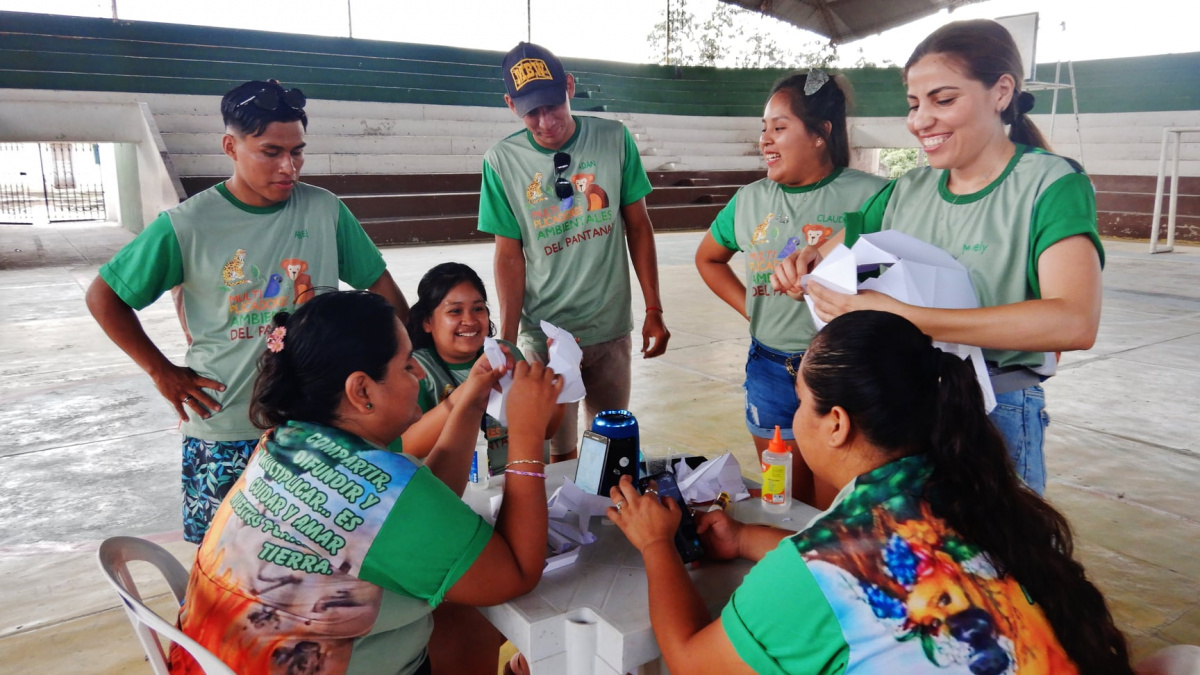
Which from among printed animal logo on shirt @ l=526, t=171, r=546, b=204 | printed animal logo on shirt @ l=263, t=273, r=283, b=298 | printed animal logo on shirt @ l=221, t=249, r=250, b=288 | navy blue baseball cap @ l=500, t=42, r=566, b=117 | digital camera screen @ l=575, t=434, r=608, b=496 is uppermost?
navy blue baseball cap @ l=500, t=42, r=566, b=117

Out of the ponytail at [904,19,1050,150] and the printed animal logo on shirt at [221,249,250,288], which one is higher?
the ponytail at [904,19,1050,150]

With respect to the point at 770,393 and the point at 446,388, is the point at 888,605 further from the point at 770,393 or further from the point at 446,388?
the point at 446,388

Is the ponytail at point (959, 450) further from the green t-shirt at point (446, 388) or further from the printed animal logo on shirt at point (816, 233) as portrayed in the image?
the green t-shirt at point (446, 388)

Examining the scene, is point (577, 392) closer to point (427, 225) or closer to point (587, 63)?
point (427, 225)

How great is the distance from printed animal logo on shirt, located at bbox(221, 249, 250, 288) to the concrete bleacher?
8.60m

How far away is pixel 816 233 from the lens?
7.10 feet

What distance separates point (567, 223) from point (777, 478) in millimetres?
1150

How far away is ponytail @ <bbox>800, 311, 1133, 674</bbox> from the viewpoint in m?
1.03

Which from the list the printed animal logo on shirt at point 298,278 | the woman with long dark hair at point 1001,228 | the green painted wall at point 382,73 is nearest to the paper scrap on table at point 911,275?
the woman with long dark hair at point 1001,228

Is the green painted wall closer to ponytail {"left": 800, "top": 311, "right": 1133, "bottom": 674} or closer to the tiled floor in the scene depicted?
the tiled floor

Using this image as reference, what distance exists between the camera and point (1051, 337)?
1.37 meters

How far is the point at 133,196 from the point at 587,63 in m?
8.23

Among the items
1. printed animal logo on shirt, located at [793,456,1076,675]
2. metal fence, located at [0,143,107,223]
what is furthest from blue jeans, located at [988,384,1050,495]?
metal fence, located at [0,143,107,223]

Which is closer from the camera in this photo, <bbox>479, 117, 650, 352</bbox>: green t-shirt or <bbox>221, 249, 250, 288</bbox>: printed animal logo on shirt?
<bbox>221, 249, 250, 288</bbox>: printed animal logo on shirt
